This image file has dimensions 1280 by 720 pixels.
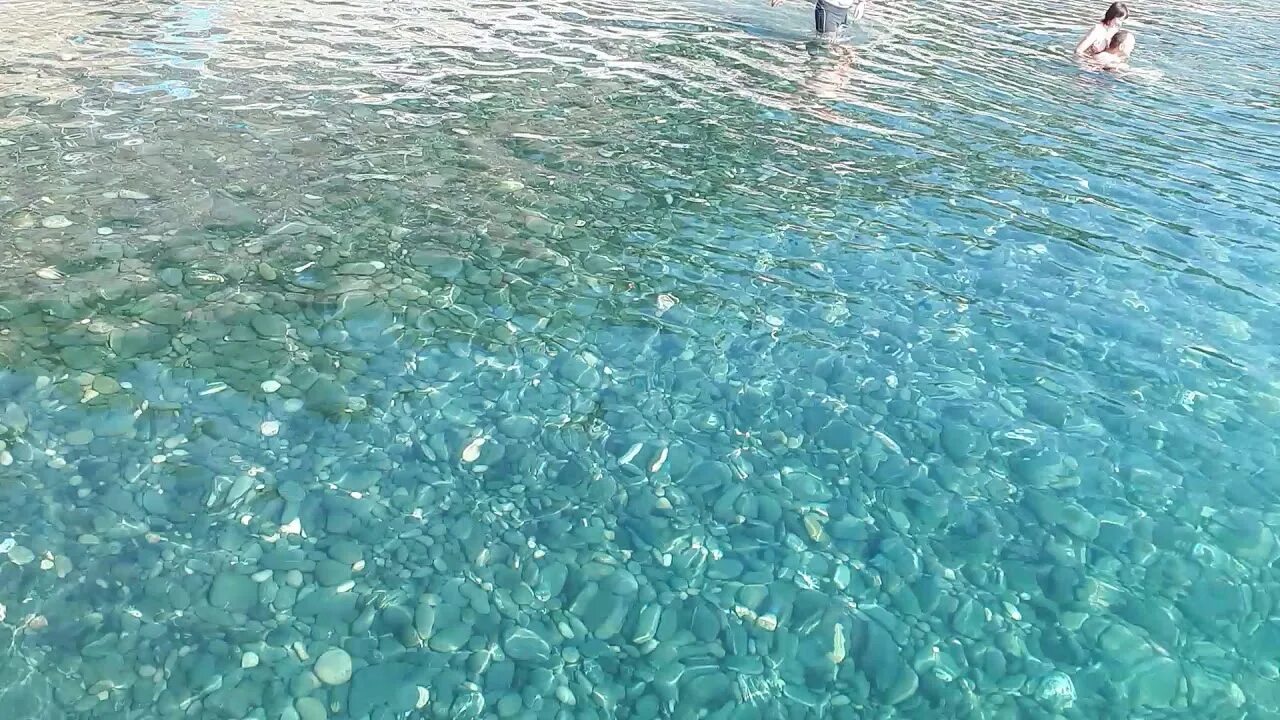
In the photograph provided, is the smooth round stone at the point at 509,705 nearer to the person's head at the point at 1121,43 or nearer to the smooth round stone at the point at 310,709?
the smooth round stone at the point at 310,709

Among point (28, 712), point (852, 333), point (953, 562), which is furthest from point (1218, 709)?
point (28, 712)

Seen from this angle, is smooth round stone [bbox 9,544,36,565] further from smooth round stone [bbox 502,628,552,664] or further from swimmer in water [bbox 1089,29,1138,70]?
swimmer in water [bbox 1089,29,1138,70]

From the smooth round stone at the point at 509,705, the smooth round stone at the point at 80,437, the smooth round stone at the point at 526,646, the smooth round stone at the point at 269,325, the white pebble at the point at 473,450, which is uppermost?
the smooth round stone at the point at 269,325

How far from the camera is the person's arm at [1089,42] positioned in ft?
58.4

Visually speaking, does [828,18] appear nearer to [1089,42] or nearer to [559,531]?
[1089,42]

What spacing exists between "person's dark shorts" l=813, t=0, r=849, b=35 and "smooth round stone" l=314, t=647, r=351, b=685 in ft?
53.5

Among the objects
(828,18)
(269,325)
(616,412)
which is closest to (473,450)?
(616,412)

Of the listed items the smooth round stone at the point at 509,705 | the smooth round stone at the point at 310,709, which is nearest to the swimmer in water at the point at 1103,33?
the smooth round stone at the point at 509,705

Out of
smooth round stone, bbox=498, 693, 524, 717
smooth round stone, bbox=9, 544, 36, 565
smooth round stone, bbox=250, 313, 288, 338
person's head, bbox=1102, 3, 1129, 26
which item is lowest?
smooth round stone, bbox=498, 693, 524, 717

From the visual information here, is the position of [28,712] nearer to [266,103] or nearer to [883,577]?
[883,577]

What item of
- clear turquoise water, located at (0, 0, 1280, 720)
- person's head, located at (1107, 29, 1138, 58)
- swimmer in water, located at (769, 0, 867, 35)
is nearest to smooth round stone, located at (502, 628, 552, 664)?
clear turquoise water, located at (0, 0, 1280, 720)

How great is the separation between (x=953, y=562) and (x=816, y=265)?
13.8ft

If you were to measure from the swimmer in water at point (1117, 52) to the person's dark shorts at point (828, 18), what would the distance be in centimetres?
512

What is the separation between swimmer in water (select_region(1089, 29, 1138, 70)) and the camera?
57.5ft
